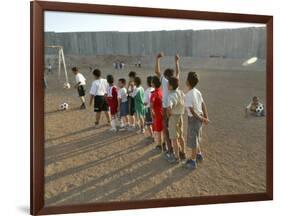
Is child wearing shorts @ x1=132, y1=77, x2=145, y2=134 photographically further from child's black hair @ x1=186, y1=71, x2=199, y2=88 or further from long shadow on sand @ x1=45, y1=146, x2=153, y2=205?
child's black hair @ x1=186, y1=71, x2=199, y2=88

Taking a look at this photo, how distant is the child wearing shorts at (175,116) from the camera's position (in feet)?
13.1

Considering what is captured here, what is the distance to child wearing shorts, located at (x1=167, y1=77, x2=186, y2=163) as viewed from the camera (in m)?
4.01

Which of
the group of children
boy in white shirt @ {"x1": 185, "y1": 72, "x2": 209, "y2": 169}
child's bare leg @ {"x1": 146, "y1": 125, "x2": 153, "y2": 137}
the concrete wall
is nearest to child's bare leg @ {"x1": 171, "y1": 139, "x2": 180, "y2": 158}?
the group of children

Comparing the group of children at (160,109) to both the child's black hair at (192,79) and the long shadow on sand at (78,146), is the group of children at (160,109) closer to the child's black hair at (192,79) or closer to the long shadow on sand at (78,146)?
the child's black hair at (192,79)

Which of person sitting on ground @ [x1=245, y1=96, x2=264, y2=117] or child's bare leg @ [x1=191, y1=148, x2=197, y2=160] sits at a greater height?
person sitting on ground @ [x1=245, y1=96, x2=264, y2=117]

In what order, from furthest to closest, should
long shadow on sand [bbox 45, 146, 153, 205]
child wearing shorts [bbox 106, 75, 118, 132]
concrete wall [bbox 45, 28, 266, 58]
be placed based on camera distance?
child wearing shorts [bbox 106, 75, 118, 132] < concrete wall [bbox 45, 28, 266, 58] < long shadow on sand [bbox 45, 146, 153, 205]

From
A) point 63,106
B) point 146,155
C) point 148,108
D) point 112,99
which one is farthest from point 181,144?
point 63,106

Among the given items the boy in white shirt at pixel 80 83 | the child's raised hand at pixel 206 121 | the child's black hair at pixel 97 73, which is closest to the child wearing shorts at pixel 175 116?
the child's raised hand at pixel 206 121

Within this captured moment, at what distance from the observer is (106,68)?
3.87 m

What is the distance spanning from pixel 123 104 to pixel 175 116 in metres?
0.50

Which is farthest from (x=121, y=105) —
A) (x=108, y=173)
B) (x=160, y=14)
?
(x=160, y=14)

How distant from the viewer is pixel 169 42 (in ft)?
13.1

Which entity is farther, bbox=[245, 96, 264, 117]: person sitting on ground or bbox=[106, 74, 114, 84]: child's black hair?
bbox=[245, 96, 264, 117]: person sitting on ground

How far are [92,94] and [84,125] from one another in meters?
0.29
